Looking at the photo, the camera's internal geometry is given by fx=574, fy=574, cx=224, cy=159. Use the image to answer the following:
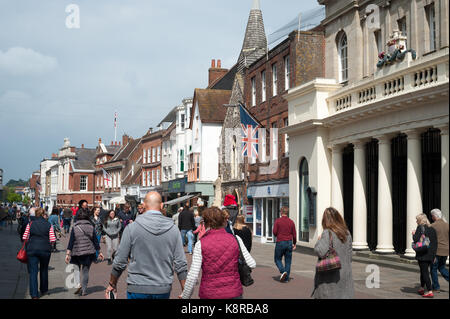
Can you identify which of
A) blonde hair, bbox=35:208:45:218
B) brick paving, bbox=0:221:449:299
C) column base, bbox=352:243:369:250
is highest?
blonde hair, bbox=35:208:45:218

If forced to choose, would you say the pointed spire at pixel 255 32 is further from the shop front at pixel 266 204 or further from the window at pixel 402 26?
the window at pixel 402 26

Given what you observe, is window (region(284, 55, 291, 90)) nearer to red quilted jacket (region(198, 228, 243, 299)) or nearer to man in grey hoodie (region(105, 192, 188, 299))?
red quilted jacket (region(198, 228, 243, 299))

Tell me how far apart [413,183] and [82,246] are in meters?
8.91

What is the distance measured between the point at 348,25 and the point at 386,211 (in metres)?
8.47

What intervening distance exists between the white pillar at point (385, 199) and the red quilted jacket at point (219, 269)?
12.0 meters

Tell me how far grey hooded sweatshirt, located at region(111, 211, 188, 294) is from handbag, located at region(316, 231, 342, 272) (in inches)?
61.8

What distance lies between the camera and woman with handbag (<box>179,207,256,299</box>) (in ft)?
18.7

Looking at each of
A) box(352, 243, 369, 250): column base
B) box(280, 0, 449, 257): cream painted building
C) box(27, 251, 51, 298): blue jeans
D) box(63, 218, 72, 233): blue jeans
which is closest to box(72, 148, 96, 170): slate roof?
box(63, 218, 72, 233): blue jeans

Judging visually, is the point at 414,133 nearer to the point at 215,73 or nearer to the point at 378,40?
the point at 378,40

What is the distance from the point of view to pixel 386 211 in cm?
1695

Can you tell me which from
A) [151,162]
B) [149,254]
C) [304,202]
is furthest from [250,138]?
[151,162]

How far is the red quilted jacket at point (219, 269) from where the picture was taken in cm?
570

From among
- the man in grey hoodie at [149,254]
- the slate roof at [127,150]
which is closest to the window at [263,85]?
the man in grey hoodie at [149,254]
